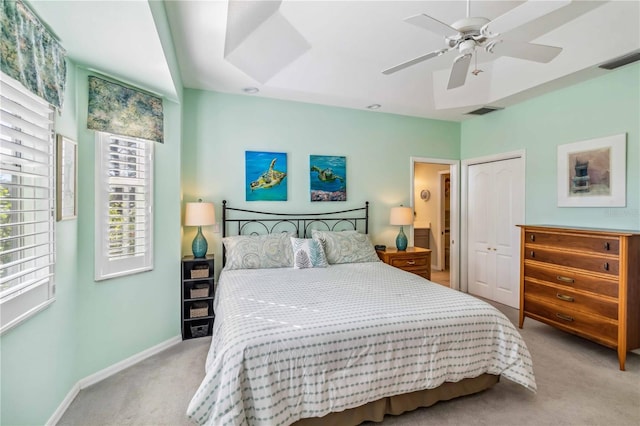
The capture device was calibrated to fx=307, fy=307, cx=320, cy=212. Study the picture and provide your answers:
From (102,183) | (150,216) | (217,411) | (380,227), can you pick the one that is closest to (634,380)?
(380,227)

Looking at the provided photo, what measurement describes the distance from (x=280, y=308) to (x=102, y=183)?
1.78 metres

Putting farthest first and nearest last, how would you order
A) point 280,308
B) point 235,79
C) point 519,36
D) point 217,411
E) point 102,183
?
point 235,79
point 519,36
point 102,183
point 280,308
point 217,411

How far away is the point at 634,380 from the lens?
7.86 feet

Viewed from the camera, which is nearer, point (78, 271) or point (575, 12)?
point (78, 271)

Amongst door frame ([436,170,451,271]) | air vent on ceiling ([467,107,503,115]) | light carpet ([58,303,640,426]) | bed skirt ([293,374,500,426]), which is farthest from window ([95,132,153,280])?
door frame ([436,170,451,271])

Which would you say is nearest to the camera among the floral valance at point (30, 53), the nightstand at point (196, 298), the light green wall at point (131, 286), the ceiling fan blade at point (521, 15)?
the floral valance at point (30, 53)

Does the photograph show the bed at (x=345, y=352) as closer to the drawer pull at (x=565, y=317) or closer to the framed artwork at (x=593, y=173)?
the drawer pull at (x=565, y=317)

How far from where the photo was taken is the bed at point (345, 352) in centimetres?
154

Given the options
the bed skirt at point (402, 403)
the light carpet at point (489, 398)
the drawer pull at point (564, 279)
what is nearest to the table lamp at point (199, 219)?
the light carpet at point (489, 398)

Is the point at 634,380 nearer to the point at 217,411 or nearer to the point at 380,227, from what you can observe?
the point at 380,227

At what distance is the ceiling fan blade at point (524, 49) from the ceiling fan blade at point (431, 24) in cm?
30

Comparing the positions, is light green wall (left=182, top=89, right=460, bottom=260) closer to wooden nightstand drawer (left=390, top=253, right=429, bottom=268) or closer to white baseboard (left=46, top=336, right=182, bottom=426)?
wooden nightstand drawer (left=390, top=253, right=429, bottom=268)

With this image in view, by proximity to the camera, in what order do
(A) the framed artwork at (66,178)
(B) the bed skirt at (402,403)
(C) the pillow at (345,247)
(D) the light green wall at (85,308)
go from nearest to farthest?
(D) the light green wall at (85,308)
(B) the bed skirt at (402,403)
(A) the framed artwork at (66,178)
(C) the pillow at (345,247)

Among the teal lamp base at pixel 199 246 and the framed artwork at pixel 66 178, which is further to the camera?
the teal lamp base at pixel 199 246
